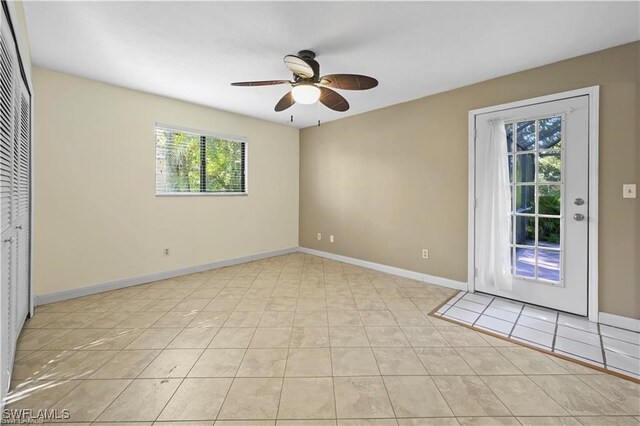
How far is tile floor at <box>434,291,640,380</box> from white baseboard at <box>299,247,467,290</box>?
0.33 metres

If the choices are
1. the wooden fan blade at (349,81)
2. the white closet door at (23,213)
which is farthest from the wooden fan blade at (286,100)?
the white closet door at (23,213)

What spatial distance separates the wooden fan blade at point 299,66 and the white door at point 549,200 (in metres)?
2.10

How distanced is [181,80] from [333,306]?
118 inches

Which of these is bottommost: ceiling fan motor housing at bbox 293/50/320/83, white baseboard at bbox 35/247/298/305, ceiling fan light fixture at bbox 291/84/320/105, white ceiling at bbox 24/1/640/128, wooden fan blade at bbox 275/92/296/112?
white baseboard at bbox 35/247/298/305

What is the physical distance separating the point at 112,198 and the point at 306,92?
2643 mm

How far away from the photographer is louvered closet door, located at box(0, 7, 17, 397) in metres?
1.49

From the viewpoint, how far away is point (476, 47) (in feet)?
7.91

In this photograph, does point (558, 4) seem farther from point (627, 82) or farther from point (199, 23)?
point (199, 23)

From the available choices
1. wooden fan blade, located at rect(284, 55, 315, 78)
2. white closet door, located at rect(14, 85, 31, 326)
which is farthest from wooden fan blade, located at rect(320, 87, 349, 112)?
white closet door, located at rect(14, 85, 31, 326)

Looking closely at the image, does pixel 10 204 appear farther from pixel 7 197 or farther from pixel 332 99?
pixel 332 99

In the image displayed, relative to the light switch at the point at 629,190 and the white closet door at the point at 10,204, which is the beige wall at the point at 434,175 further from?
the white closet door at the point at 10,204

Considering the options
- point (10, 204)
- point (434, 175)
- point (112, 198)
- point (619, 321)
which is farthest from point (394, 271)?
point (10, 204)

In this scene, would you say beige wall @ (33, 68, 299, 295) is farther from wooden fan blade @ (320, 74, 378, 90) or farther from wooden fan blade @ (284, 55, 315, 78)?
wooden fan blade @ (320, 74, 378, 90)

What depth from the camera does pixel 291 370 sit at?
71.8 inches
